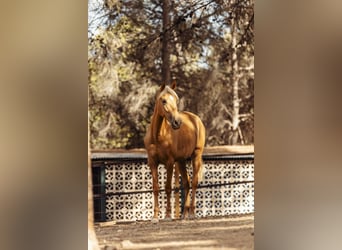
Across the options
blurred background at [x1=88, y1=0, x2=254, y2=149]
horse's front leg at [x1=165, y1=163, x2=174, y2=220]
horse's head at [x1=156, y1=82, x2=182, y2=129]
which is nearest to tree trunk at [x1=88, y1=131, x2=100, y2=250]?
blurred background at [x1=88, y1=0, x2=254, y2=149]

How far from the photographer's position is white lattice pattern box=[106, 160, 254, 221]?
216 cm

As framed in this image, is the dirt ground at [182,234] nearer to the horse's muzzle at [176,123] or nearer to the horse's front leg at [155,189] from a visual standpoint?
the horse's front leg at [155,189]

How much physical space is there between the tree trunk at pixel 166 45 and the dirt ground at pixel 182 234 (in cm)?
75

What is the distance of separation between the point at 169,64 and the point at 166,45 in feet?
0.31

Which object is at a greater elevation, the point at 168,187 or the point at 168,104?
the point at 168,104

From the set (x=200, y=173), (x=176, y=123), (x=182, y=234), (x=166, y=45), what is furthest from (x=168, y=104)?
(x=182, y=234)

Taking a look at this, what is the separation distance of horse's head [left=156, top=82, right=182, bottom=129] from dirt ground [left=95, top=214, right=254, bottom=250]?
0.53m

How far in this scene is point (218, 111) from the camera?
7.31ft

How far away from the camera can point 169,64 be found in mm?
2184

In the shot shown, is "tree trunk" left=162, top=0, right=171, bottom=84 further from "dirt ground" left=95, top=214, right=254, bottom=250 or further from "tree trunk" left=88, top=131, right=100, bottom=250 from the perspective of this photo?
"dirt ground" left=95, top=214, right=254, bottom=250

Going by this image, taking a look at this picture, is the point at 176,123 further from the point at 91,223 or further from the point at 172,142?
the point at 91,223
